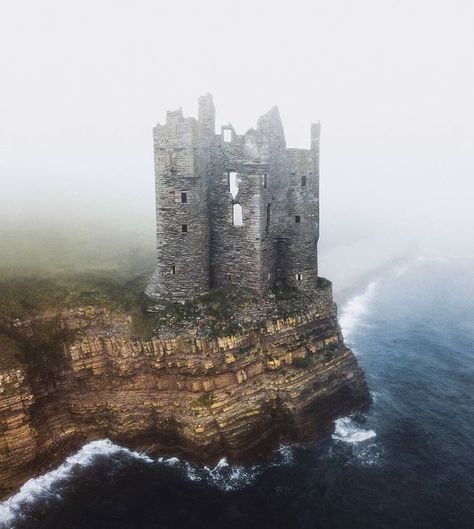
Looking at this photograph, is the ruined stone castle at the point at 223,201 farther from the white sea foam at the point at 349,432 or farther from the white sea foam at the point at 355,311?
the white sea foam at the point at 355,311

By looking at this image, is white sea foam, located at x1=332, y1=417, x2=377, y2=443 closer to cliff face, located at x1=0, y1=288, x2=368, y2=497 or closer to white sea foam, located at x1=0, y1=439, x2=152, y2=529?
cliff face, located at x1=0, y1=288, x2=368, y2=497

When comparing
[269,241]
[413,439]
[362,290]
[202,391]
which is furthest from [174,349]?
[362,290]

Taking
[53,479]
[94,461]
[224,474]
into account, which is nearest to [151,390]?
[94,461]

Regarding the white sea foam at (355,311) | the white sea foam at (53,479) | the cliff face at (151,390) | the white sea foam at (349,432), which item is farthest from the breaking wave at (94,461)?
the white sea foam at (355,311)

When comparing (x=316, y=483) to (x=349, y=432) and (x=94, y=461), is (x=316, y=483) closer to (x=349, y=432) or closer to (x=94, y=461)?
(x=349, y=432)

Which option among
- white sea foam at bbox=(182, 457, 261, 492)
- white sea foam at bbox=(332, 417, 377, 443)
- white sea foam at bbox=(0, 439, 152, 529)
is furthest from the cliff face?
white sea foam at bbox=(332, 417, 377, 443)

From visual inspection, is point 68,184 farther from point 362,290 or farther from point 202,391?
point 202,391
